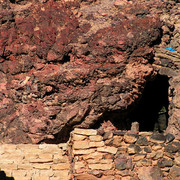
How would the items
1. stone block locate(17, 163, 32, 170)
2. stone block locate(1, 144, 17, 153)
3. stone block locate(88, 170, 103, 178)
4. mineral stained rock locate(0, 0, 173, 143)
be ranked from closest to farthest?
stone block locate(88, 170, 103, 178), stone block locate(17, 163, 32, 170), stone block locate(1, 144, 17, 153), mineral stained rock locate(0, 0, 173, 143)

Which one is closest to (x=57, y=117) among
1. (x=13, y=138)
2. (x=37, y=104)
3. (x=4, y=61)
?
(x=37, y=104)

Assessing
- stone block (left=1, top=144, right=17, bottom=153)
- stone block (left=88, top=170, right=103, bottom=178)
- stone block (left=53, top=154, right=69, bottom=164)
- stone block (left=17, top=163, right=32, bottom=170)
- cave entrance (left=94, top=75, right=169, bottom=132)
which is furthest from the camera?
cave entrance (left=94, top=75, right=169, bottom=132)

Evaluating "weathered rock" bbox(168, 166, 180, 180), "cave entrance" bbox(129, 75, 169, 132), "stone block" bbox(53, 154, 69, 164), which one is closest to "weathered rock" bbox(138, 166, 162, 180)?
"weathered rock" bbox(168, 166, 180, 180)

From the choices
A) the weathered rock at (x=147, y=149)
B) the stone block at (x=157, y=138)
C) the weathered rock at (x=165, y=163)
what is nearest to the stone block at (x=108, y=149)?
the weathered rock at (x=147, y=149)

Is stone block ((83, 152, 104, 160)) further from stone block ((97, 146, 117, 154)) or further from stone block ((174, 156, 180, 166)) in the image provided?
stone block ((174, 156, 180, 166))

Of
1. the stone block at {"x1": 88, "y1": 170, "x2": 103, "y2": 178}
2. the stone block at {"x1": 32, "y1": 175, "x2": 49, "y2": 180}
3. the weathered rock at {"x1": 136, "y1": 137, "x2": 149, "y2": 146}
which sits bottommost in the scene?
the stone block at {"x1": 32, "y1": 175, "x2": 49, "y2": 180}

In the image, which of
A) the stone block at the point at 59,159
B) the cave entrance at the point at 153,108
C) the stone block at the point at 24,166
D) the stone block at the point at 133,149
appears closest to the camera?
the stone block at the point at 133,149

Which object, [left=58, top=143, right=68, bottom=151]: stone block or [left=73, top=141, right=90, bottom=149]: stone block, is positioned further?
[left=58, top=143, right=68, bottom=151]: stone block

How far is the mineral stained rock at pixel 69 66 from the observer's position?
5691 mm

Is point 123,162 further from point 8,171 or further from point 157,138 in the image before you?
point 8,171

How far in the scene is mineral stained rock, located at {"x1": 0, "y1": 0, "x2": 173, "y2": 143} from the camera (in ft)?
18.7

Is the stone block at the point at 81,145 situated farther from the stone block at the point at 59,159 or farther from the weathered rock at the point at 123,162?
the stone block at the point at 59,159

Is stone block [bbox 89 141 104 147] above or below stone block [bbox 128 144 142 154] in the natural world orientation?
above

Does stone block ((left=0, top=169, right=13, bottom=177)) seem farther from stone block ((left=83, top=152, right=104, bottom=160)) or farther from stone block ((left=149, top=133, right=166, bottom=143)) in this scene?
stone block ((left=149, top=133, right=166, bottom=143))
